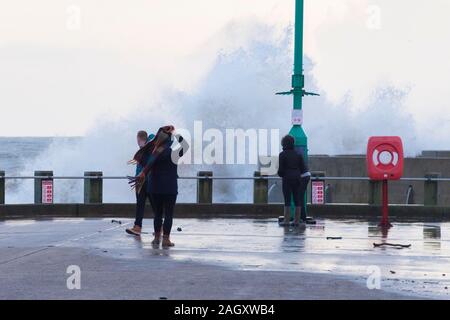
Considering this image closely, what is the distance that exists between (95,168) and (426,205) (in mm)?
37585

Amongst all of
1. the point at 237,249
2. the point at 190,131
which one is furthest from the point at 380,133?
the point at 237,249

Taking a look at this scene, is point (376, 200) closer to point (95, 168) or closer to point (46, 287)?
point (46, 287)

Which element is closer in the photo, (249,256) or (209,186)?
(249,256)

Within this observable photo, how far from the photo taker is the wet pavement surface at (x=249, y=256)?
10195 mm

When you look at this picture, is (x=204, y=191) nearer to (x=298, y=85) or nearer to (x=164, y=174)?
(x=298, y=85)

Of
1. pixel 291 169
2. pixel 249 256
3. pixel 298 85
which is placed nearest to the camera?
pixel 249 256

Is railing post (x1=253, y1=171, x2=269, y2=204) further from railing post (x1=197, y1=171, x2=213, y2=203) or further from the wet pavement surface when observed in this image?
the wet pavement surface

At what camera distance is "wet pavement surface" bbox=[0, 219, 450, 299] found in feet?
33.4

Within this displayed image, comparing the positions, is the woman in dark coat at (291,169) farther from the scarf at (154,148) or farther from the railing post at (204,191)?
the railing post at (204,191)

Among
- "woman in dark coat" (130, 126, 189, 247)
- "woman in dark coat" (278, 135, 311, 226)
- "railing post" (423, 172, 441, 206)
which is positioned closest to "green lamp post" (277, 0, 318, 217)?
"woman in dark coat" (278, 135, 311, 226)

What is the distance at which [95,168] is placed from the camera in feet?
192

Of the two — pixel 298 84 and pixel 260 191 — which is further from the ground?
pixel 298 84

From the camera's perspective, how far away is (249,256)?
1309cm

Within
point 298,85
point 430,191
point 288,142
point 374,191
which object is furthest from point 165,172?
point 430,191
